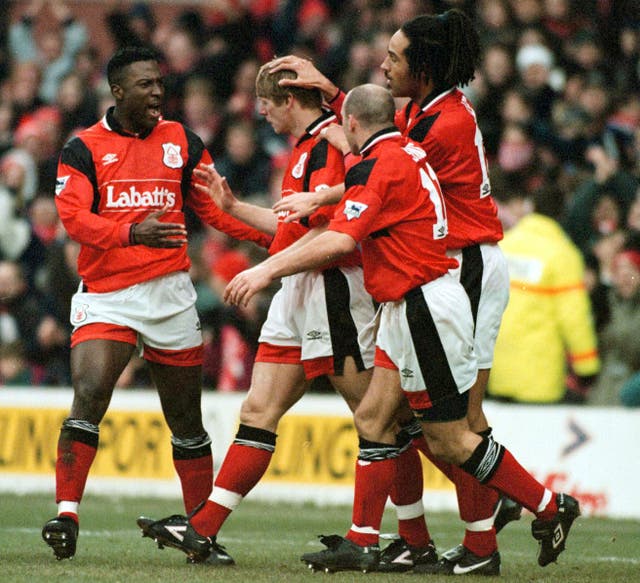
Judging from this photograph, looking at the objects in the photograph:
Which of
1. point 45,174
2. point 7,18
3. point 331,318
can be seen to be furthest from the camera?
point 7,18

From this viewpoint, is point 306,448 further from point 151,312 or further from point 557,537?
point 557,537

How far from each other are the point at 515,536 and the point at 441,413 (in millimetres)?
3062

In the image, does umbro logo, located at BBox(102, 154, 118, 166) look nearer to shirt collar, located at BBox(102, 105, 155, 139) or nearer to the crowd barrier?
shirt collar, located at BBox(102, 105, 155, 139)

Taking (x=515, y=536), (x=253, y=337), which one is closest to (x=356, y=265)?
(x=515, y=536)

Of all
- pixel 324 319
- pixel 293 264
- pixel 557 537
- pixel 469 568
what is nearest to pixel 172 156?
pixel 324 319

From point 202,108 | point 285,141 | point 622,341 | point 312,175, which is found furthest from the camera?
point 202,108

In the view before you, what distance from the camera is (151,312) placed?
7.96 m

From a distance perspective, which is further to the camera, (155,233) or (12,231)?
(12,231)

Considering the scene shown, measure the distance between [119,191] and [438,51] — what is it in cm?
180

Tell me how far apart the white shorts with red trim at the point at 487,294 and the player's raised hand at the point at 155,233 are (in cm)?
138

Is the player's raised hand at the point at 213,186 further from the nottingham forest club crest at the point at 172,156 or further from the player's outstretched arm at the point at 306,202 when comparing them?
the player's outstretched arm at the point at 306,202

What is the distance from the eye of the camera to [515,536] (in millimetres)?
9953

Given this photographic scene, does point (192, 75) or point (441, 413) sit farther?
point (192, 75)

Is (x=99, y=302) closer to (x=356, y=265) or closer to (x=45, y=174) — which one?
(x=356, y=265)
